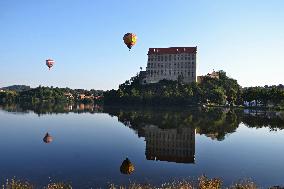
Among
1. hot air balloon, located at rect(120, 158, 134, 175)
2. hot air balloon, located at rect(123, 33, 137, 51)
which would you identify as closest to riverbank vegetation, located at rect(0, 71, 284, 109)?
hot air balloon, located at rect(123, 33, 137, 51)

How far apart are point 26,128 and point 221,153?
134 feet

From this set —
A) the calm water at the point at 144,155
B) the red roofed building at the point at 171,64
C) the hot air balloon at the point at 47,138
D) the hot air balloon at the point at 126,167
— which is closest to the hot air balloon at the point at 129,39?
the calm water at the point at 144,155

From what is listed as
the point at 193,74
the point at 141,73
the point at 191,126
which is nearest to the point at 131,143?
the point at 191,126

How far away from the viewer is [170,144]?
165ft

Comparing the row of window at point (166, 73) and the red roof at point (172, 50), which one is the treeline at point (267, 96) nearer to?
the row of window at point (166, 73)

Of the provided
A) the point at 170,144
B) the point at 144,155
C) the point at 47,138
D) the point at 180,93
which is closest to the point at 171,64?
the point at 180,93

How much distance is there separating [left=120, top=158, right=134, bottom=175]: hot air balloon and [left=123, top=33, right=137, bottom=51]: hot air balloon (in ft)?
93.9

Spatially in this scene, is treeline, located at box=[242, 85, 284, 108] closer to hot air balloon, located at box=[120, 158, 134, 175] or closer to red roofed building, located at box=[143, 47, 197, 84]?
red roofed building, located at box=[143, 47, 197, 84]

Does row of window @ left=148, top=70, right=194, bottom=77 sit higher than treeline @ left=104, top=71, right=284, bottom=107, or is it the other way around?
row of window @ left=148, top=70, right=194, bottom=77

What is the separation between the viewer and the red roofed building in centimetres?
15812

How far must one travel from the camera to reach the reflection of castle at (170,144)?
3936cm

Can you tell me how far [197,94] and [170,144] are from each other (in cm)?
9793

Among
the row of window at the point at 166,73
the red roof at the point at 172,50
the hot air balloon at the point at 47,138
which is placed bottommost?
the hot air balloon at the point at 47,138

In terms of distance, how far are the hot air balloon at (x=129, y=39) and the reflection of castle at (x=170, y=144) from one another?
51.8 ft
